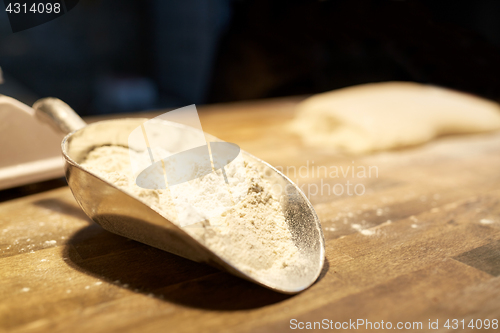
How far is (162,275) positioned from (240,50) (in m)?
1.98

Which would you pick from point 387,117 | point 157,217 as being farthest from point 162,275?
point 387,117

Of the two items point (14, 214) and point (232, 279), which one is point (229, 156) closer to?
point (232, 279)

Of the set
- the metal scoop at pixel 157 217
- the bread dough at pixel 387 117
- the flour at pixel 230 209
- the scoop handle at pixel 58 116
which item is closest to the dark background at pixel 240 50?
the bread dough at pixel 387 117

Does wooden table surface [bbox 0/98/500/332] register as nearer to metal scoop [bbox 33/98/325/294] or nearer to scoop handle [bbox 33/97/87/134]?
→ metal scoop [bbox 33/98/325/294]

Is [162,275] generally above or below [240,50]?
below

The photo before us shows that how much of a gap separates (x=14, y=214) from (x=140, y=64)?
2172mm

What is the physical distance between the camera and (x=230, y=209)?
367 millimetres

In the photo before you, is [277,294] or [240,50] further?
[240,50]

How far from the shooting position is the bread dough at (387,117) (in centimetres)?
90

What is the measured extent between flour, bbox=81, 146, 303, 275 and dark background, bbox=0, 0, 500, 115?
124cm

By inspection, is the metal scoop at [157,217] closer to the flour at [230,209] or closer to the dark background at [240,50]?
the flour at [230,209]

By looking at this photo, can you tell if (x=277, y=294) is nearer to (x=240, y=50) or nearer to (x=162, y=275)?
(x=162, y=275)

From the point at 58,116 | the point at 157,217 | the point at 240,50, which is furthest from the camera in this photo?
the point at 240,50

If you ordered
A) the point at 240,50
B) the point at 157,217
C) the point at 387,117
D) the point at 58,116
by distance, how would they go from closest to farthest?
1. the point at 157,217
2. the point at 58,116
3. the point at 387,117
4. the point at 240,50
